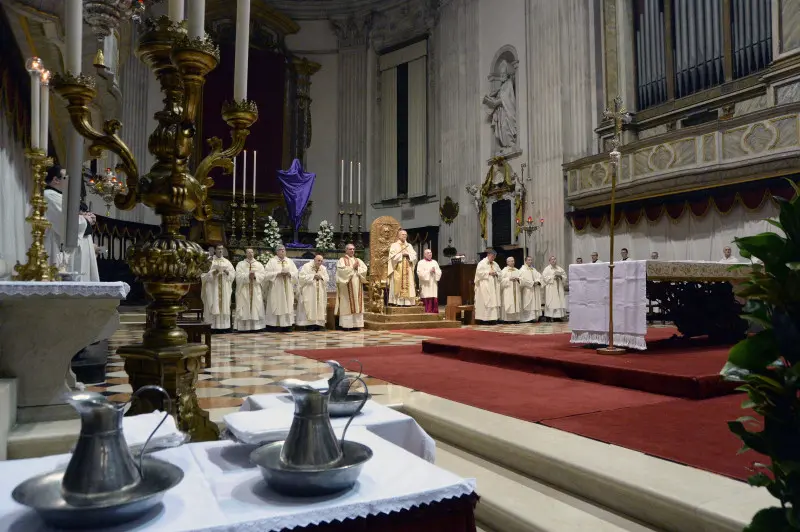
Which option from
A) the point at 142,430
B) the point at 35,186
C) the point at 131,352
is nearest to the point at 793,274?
the point at 142,430

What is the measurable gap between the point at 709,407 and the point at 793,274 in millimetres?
3151

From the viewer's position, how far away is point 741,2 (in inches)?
446

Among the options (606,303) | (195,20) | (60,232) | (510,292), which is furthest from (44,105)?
(510,292)

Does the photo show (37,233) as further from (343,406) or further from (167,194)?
(343,406)

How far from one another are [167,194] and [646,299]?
5.31 metres

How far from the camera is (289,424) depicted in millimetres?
1731

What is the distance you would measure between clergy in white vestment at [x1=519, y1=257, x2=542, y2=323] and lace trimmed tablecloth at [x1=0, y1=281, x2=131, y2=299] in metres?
11.3

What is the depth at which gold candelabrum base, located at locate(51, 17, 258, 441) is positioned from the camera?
2.06 m

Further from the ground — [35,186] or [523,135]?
[523,135]

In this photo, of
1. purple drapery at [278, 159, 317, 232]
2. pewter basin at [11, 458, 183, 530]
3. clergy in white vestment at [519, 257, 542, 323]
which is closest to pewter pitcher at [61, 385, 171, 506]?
pewter basin at [11, 458, 183, 530]

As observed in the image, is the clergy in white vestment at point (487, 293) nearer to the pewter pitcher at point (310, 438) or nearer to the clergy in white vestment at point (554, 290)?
the clergy in white vestment at point (554, 290)

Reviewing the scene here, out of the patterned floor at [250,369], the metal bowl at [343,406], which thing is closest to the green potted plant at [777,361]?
the metal bowl at [343,406]

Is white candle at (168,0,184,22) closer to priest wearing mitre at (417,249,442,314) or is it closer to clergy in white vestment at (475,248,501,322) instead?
priest wearing mitre at (417,249,442,314)

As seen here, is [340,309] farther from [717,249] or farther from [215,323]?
[717,249]
